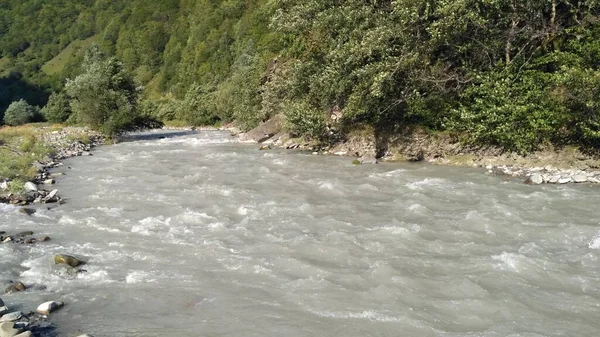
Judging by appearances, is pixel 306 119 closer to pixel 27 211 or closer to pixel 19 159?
pixel 19 159

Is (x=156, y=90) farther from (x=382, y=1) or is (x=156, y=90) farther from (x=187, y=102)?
(x=382, y=1)

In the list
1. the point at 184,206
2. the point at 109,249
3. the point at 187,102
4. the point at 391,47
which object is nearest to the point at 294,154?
the point at 391,47

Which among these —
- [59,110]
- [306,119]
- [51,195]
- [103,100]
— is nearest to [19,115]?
[59,110]

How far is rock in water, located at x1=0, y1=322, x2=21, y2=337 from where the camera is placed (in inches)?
288

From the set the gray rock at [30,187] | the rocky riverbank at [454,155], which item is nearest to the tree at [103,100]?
the rocky riverbank at [454,155]

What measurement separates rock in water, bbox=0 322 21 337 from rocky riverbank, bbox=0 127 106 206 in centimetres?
1050

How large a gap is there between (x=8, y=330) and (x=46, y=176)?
16.7 m

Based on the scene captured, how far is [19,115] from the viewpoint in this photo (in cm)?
7919

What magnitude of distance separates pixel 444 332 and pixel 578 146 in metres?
17.0

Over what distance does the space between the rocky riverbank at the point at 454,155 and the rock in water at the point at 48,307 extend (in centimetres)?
1690

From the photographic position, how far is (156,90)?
11912cm

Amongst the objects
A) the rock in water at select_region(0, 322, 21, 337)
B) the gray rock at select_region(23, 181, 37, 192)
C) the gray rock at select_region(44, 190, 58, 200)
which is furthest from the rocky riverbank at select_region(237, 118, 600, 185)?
the rock in water at select_region(0, 322, 21, 337)

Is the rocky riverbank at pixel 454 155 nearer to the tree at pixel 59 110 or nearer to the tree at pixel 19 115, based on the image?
the tree at pixel 59 110

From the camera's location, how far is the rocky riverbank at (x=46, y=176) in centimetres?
1716
